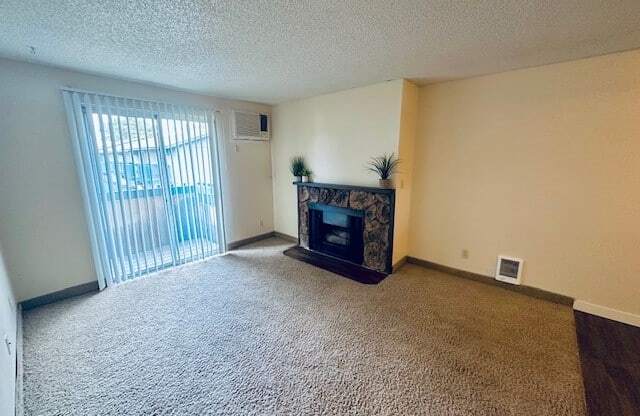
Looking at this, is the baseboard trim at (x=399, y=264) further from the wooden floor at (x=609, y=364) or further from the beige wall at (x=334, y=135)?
the wooden floor at (x=609, y=364)

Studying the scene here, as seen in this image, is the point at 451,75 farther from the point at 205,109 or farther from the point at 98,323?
the point at 98,323

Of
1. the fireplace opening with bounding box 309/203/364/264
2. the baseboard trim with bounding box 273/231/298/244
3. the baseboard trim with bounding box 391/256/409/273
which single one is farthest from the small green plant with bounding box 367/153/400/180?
the baseboard trim with bounding box 273/231/298/244

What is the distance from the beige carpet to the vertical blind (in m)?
0.48

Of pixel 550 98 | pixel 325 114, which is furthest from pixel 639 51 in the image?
pixel 325 114

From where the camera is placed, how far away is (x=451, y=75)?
270cm

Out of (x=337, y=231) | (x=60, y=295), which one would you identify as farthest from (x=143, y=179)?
(x=337, y=231)

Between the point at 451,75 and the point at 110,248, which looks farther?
the point at 110,248

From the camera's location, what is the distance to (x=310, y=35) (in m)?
1.81

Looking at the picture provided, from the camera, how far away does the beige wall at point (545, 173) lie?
218cm

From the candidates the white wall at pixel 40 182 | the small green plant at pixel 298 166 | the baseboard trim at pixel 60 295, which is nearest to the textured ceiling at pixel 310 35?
the white wall at pixel 40 182

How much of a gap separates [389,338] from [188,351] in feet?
5.18

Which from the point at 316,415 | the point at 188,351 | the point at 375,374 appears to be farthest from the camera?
the point at 188,351

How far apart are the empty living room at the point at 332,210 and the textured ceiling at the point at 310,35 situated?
2 centimetres

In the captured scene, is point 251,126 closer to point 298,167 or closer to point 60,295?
point 298,167
